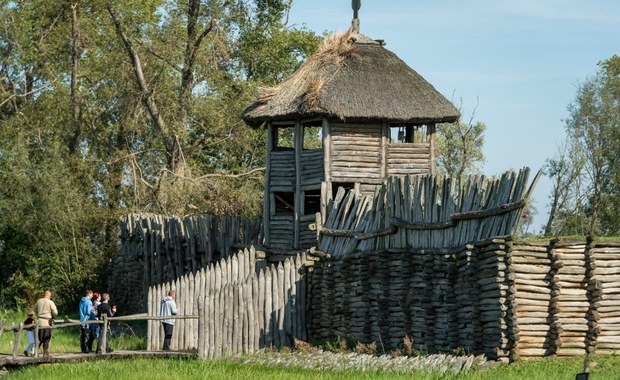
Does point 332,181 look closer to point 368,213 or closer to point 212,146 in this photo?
point 368,213

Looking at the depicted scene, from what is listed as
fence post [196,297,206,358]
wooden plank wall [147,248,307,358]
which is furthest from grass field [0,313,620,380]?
wooden plank wall [147,248,307,358]

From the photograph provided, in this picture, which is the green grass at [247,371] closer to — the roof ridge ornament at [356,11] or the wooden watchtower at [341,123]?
the wooden watchtower at [341,123]

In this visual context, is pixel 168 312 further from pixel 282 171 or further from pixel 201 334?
pixel 282 171

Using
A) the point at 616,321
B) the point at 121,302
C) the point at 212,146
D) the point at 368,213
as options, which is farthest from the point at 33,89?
the point at 616,321

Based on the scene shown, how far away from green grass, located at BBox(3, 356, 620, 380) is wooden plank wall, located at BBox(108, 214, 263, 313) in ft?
29.0

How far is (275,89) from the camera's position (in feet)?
106

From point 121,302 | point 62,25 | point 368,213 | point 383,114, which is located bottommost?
point 121,302

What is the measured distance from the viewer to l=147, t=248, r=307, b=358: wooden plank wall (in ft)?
84.9

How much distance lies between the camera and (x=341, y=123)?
1228 inches

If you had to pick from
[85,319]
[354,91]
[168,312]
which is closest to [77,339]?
[85,319]

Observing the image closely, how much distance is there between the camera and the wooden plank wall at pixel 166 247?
32.5 metres

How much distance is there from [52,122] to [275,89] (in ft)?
60.1

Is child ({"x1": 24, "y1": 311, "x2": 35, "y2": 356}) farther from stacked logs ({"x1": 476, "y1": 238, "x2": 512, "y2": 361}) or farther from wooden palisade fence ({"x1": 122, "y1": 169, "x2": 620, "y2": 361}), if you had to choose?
stacked logs ({"x1": 476, "y1": 238, "x2": 512, "y2": 361})

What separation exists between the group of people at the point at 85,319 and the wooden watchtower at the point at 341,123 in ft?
15.1
